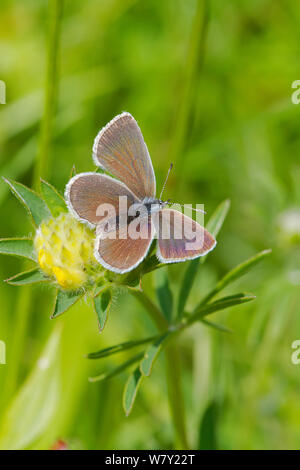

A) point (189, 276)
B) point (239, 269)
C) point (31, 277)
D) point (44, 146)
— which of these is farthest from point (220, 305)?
point (44, 146)

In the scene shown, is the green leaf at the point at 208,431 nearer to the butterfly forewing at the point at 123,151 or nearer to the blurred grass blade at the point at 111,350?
the blurred grass blade at the point at 111,350

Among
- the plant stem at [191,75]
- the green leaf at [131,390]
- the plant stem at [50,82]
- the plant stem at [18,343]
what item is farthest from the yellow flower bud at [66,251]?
the plant stem at [191,75]

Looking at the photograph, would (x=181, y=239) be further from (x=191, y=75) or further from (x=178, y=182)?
(x=178, y=182)

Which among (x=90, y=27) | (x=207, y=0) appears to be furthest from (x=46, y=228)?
(x=90, y=27)

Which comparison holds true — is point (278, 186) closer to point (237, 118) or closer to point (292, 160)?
point (292, 160)

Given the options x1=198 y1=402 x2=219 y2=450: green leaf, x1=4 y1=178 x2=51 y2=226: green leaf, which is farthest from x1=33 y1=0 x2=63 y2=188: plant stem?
x1=198 y1=402 x2=219 y2=450: green leaf
